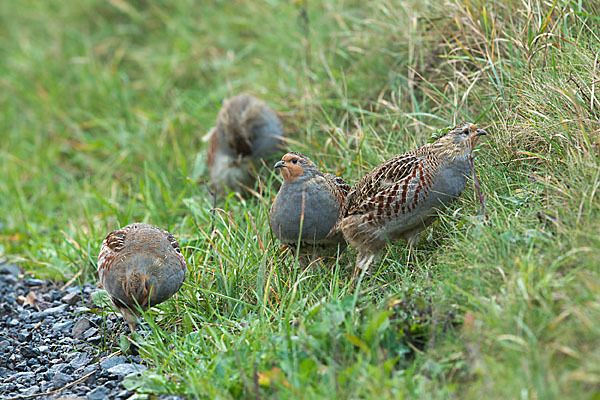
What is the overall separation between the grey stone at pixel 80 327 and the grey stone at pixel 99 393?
2.60 ft

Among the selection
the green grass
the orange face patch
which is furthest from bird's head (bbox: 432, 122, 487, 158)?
the orange face patch

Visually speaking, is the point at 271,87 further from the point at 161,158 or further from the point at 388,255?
the point at 388,255

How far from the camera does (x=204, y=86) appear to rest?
7.92 metres

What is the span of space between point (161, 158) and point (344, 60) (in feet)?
6.95

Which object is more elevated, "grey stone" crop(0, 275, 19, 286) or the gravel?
the gravel

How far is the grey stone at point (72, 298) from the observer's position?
489 cm

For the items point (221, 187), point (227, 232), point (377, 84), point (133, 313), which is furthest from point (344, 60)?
point (133, 313)

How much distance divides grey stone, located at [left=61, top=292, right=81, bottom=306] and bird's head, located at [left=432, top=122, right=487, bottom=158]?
2.80 meters

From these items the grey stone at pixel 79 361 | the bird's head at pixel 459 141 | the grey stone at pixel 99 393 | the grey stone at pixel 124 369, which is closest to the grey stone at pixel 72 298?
the grey stone at pixel 79 361

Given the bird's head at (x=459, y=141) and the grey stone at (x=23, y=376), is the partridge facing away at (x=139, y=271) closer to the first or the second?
the grey stone at (x=23, y=376)

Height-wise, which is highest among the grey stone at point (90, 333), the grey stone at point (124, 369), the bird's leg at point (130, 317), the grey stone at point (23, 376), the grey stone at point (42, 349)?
the bird's leg at point (130, 317)

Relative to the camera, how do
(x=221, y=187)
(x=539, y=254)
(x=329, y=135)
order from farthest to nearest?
(x=221, y=187), (x=329, y=135), (x=539, y=254)

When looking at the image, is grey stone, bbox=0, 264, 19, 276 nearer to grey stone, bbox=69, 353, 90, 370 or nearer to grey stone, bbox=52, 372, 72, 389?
grey stone, bbox=69, 353, 90, 370

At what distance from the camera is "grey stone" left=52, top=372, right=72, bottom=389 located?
149 inches
